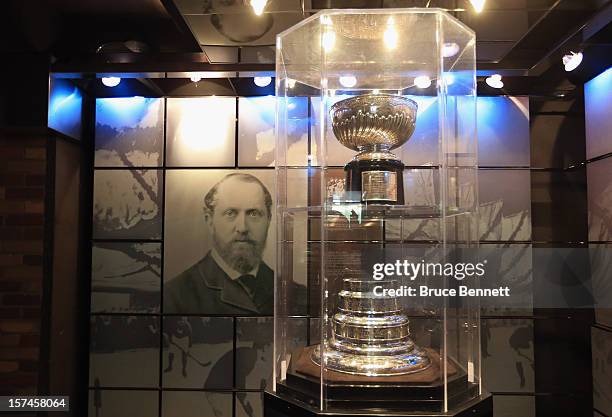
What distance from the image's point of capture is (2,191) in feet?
8.14

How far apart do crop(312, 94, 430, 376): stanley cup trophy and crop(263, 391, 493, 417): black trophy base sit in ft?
0.41

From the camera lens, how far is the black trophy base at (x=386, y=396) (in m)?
1.05

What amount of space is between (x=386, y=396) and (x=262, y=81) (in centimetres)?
197

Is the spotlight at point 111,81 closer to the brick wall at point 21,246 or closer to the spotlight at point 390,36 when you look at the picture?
the brick wall at point 21,246

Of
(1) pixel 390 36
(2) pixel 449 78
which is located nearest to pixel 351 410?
(2) pixel 449 78

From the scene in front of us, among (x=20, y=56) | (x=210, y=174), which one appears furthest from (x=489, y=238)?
(x=20, y=56)

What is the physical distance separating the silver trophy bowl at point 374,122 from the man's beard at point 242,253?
1.52 m

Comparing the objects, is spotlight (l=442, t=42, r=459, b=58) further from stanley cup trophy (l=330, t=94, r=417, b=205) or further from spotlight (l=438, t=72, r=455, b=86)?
stanley cup trophy (l=330, t=94, r=417, b=205)

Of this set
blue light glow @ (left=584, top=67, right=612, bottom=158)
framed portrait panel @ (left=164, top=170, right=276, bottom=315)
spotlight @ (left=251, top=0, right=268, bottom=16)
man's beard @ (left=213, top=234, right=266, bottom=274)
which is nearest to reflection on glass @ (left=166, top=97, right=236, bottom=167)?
framed portrait panel @ (left=164, top=170, right=276, bottom=315)

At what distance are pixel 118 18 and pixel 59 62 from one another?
413mm

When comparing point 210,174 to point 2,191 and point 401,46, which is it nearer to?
point 2,191

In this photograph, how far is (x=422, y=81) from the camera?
1.37 metres

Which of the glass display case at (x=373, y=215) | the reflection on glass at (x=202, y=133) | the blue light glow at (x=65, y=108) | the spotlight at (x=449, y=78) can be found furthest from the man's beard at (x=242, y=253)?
the spotlight at (x=449, y=78)

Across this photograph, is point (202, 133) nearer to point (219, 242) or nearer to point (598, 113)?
point (219, 242)
